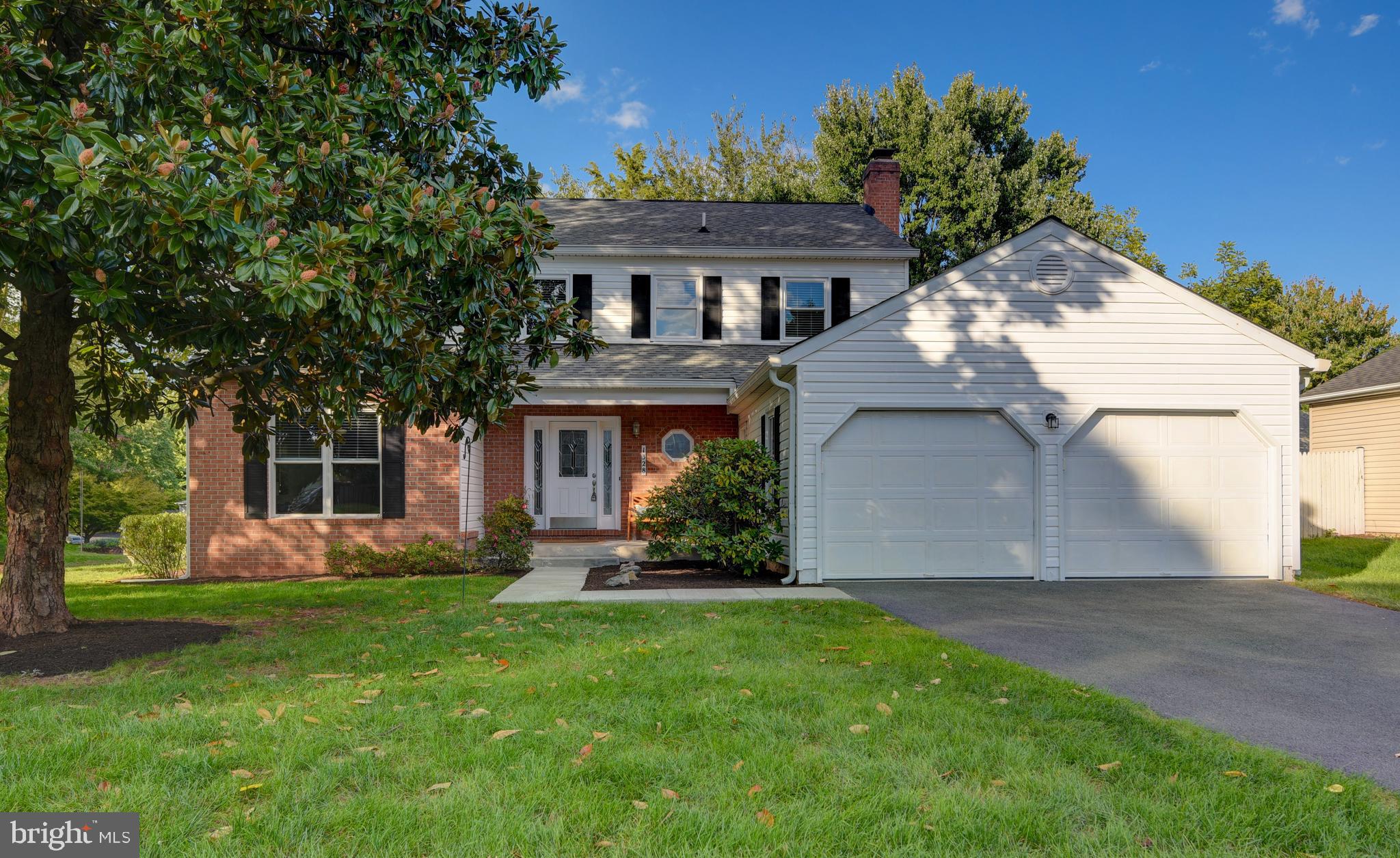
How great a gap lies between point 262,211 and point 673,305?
10.6m

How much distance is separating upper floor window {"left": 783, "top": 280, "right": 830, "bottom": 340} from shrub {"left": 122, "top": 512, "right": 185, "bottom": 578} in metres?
10.6

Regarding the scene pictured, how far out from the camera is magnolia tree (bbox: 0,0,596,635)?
4434mm

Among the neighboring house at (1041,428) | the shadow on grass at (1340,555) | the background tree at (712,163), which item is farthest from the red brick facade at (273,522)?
the background tree at (712,163)

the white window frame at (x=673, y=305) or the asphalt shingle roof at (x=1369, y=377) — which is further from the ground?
the white window frame at (x=673, y=305)

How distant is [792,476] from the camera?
403 inches

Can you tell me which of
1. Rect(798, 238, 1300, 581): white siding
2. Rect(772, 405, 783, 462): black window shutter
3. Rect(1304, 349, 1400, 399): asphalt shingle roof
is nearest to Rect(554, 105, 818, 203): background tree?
Rect(1304, 349, 1400, 399): asphalt shingle roof

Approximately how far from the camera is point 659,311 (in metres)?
15.0

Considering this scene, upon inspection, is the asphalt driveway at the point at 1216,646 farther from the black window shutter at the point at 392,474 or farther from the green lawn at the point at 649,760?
the black window shutter at the point at 392,474

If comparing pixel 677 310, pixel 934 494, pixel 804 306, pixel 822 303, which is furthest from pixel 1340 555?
pixel 677 310

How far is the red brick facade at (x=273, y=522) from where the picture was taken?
12000 mm

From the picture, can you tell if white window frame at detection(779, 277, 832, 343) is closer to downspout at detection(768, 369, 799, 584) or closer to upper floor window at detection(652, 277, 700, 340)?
upper floor window at detection(652, 277, 700, 340)

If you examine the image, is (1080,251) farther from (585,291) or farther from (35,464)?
(35,464)

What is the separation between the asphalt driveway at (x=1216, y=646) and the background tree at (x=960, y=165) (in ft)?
56.1

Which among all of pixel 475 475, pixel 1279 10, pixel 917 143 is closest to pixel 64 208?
pixel 475 475
